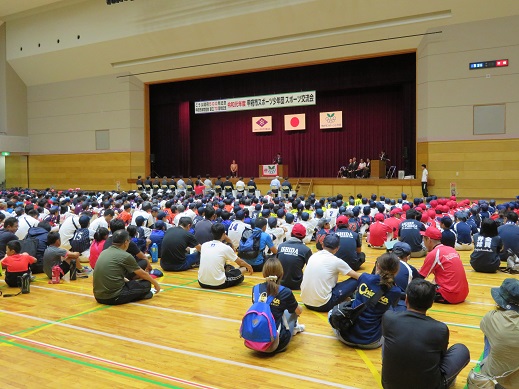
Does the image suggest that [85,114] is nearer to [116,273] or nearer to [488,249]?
[116,273]

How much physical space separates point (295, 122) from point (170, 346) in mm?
24719

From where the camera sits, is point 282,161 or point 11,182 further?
point 11,182

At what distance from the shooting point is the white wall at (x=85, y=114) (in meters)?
28.3

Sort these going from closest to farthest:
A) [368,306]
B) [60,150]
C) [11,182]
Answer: [368,306]
[60,150]
[11,182]

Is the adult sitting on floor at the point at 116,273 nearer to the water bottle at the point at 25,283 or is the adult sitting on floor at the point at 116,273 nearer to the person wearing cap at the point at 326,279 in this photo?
the water bottle at the point at 25,283

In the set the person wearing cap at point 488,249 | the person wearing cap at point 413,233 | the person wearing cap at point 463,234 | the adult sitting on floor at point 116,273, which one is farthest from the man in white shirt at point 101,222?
the person wearing cap at point 463,234

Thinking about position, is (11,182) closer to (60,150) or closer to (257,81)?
(60,150)

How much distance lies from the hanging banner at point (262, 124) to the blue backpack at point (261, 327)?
25.4 metres

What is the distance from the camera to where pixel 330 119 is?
2775cm

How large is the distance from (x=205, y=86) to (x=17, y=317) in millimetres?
→ 23126

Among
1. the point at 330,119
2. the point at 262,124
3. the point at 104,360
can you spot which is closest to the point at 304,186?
the point at 330,119

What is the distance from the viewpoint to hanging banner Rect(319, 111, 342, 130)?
2748 centimetres

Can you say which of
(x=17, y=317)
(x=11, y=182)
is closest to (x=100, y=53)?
(x=11, y=182)

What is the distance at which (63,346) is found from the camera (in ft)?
16.9
